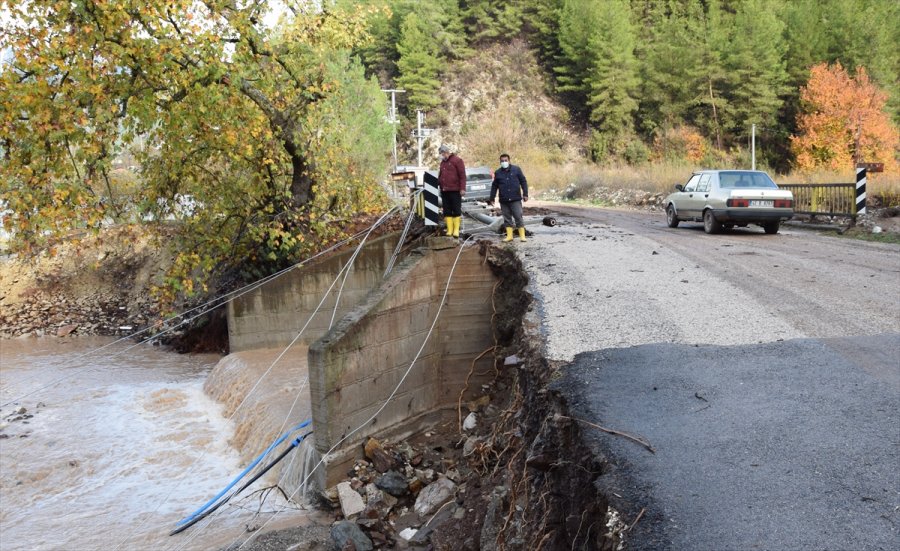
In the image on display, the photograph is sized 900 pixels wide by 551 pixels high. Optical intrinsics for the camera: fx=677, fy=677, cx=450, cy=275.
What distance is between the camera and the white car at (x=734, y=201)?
53.2 ft

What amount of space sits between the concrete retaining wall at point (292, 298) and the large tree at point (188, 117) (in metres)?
0.90

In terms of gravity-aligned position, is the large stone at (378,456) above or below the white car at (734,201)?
below

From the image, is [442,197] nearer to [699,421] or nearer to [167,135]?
[167,135]

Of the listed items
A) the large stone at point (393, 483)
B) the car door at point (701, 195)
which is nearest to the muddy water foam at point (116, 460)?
the large stone at point (393, 483)

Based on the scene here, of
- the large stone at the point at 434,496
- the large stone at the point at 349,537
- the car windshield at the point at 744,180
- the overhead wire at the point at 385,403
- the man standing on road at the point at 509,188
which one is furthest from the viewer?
the car windshield at the point at 744,180

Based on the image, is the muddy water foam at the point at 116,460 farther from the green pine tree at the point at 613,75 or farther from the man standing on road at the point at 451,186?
the green pine tree at the point at 613,75

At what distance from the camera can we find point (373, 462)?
1002cm

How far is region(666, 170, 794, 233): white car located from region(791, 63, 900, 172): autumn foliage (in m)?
32.3

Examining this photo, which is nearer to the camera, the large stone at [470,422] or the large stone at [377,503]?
the large stone at [377,503]

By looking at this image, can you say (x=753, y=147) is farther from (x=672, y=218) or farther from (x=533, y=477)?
(x=533, y=477)

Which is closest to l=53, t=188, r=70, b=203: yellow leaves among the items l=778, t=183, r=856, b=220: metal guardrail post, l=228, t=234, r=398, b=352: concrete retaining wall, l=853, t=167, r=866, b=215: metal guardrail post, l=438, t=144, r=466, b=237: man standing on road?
l=228, t=234, r=398, b=352: concrete retaining wall

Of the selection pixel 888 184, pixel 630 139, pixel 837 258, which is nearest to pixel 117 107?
pixel 837 258

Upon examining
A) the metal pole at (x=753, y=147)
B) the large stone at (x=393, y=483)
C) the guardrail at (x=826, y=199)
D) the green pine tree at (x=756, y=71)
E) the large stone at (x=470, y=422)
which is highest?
the green pine tree at (x=756, y=71)

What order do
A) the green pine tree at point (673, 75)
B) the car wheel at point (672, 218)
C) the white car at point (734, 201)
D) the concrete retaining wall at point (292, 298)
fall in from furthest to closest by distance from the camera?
the green pine tree at point (673, 75)
the car wheel at point (672, 218)
the concrete retaining wall at point (292, 298)
the white car at point (734, 201)
